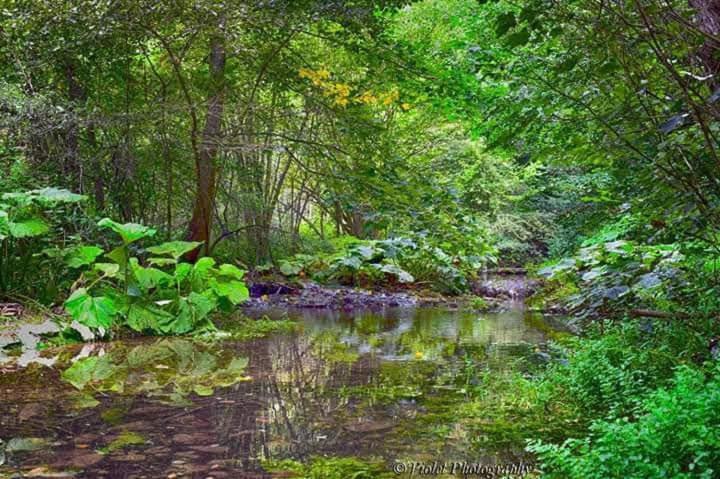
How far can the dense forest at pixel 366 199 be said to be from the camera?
8.65ft

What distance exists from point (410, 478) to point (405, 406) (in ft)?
3.50

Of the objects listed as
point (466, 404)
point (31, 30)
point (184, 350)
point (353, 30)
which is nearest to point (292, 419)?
point (466, 404)

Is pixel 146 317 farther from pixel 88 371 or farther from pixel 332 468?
pixel 332 468

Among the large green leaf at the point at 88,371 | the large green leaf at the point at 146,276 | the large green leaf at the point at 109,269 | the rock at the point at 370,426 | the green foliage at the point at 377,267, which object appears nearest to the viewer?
the rock at the point at 370,426

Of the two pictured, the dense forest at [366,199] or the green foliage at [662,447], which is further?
the dense forest at [366,199]

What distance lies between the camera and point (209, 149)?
720cm

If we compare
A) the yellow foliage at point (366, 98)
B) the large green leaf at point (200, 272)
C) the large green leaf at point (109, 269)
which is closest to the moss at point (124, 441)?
the large green leaf at point (109, 269)

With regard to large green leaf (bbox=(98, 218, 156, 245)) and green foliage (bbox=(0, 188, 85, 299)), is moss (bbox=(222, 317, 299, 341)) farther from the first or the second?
green foliage (bbox=(0, 188, 85, 299))

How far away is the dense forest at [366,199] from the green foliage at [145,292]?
1.0 inches

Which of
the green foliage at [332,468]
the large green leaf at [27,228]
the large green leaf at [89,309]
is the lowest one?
the green foliage at [332,468]

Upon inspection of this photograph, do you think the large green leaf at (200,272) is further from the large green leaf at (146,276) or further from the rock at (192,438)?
the rock at (192,438)

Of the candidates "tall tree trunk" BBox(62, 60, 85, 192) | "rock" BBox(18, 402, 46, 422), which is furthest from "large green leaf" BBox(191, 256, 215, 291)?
"rock" BBox(18, 402, 46, 422)

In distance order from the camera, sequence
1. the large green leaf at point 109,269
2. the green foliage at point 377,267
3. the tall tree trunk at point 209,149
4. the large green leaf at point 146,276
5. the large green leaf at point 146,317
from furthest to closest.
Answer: the green foliage at point 377,267
the tall tree trunk at point 209,149
the large green leaf at point 146,276
the large green leaf at point 146,317
the large green leaf at point 109,269

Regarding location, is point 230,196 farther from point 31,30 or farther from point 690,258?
point 690,258
